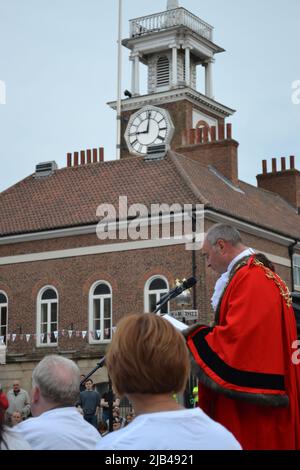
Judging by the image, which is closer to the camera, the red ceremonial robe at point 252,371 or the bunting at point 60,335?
the red ceremonial robe at point 252,371

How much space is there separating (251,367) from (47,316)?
29498mm

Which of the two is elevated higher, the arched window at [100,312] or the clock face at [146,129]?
the clock face at [146,129]

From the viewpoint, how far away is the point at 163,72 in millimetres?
51906

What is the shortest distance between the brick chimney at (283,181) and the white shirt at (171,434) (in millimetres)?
44277

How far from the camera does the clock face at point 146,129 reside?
4856cm

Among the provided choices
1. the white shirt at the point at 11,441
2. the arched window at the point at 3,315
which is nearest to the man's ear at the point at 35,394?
the white shirt at the point at 11,441

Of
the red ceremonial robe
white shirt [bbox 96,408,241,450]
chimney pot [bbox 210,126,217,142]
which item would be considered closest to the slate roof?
chimney pot [bbox 210,126,217,142]

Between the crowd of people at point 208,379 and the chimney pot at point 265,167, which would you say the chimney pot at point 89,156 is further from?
the crowd of people at point 208,379

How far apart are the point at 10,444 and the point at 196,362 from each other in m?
2.45

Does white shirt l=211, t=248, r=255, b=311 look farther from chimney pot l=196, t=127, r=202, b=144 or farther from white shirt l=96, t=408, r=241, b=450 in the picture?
chimney pot l=196, t=127, r=202, b=144

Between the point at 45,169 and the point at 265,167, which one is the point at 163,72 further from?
the point at 45,169

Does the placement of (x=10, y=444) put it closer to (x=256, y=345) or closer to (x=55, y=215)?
(x=256, y=345)

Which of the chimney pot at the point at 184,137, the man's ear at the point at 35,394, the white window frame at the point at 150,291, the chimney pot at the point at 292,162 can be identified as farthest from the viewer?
the chimney pot at the point at 292,162

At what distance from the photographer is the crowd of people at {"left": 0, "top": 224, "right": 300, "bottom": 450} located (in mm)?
3807
